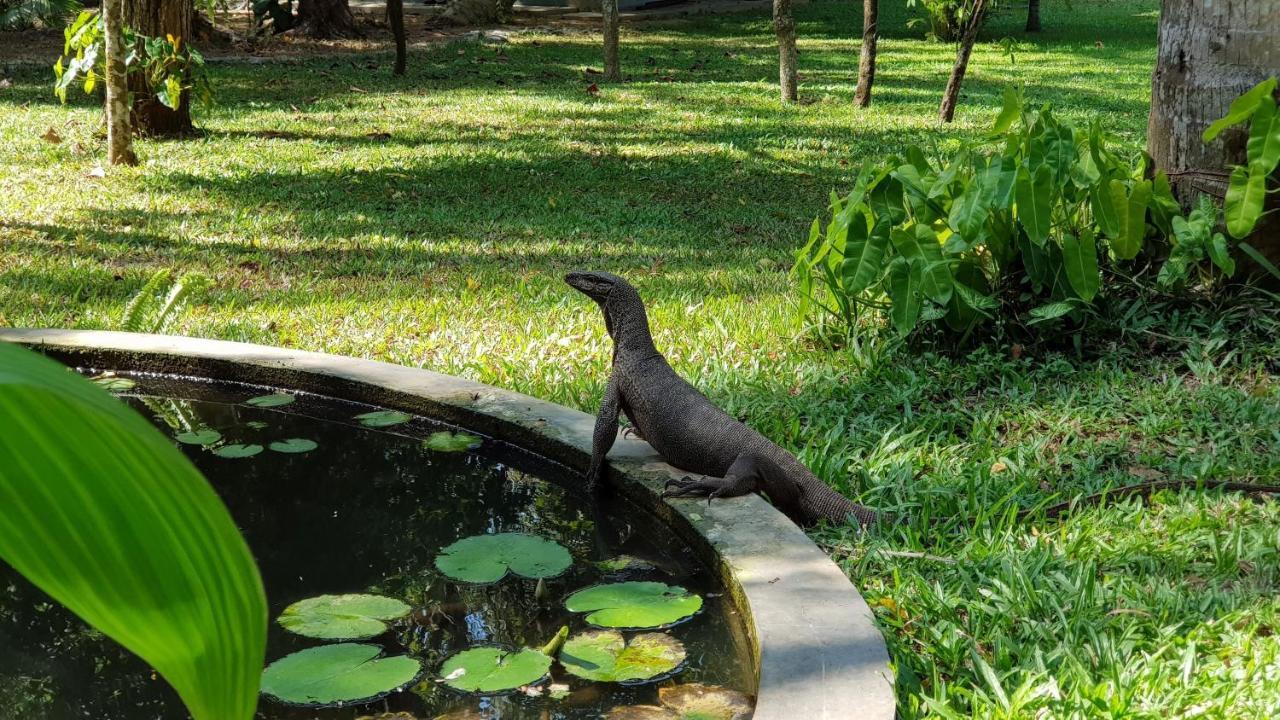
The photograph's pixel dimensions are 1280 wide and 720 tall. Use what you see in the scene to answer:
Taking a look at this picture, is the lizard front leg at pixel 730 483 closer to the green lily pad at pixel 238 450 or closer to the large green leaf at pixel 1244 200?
the green lily pad at pixel 238 450

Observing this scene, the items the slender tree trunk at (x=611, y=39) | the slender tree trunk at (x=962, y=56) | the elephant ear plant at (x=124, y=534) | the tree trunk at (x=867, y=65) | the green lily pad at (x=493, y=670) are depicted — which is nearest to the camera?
the elephant ear plant at (x=124, y=534)

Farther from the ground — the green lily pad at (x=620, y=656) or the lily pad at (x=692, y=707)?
the green lily pad at (x=620, y=656)

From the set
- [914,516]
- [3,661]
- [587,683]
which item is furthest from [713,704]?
[3,661]

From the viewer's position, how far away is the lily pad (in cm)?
237

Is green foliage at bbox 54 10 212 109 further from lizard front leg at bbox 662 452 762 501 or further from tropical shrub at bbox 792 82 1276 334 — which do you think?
lizard front leg at bbox 662 452 762 501

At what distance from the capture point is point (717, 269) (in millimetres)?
6781

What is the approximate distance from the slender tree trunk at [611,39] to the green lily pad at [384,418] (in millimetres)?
10810

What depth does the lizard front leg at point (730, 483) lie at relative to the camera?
10.5ft

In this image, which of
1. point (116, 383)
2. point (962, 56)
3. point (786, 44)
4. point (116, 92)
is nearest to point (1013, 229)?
point (116, 383)

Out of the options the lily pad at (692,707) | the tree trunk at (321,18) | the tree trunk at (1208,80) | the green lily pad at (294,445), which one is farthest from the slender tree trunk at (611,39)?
the lily pad at (692,707)

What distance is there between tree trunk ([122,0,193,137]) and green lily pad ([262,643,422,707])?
8177 mm

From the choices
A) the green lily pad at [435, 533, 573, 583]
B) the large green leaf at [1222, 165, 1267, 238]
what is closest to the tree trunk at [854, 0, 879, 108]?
the large green leaf at [1222, 165, 1267, 238]

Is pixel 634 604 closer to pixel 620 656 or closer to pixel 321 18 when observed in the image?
pixel 620 656

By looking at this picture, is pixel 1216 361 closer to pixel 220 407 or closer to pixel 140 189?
pixel 220 407
